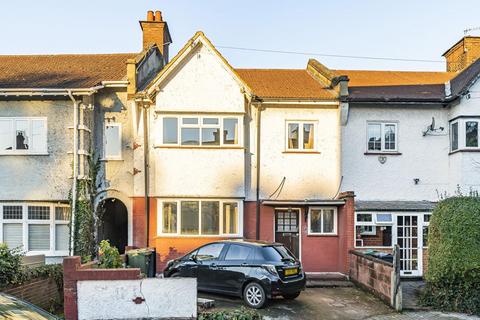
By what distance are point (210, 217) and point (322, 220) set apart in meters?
4.14

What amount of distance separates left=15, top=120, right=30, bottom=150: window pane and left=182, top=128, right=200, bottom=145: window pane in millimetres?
5486

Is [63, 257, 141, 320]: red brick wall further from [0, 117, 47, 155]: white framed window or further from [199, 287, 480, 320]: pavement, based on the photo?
[0, 117, 47, 155]: white framed window

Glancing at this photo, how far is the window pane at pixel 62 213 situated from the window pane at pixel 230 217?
563 centimetres

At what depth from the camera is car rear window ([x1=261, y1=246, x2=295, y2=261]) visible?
10.3 metres

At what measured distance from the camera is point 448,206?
11.0 metres

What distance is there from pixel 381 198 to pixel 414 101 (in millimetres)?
3748

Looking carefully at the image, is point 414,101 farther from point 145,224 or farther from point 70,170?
point 70,170

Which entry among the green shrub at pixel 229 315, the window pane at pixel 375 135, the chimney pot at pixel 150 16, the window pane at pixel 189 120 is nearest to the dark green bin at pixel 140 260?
the green shrub at pixel 229 315

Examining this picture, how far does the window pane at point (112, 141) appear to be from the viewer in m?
15.0

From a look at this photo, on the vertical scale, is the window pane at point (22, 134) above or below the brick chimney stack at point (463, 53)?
below

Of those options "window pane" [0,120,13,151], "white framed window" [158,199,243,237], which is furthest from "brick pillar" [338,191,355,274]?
"window pane" [0,120,13,151]

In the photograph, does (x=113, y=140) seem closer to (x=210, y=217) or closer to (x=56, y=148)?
(x=56, y=148)

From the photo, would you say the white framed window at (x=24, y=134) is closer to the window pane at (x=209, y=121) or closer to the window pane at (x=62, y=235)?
the window pane at (x=62, y=235)

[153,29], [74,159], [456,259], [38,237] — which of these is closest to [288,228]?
[456,259]
